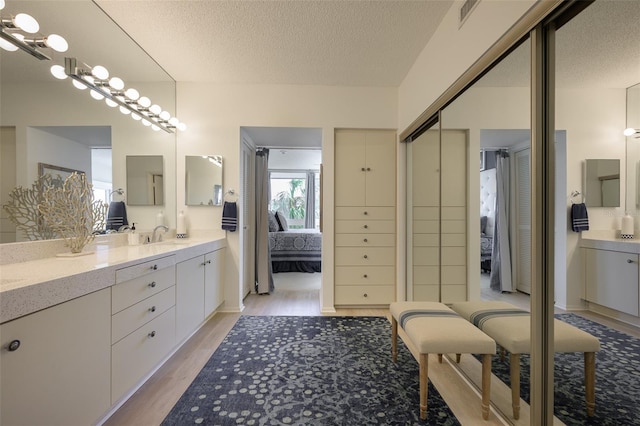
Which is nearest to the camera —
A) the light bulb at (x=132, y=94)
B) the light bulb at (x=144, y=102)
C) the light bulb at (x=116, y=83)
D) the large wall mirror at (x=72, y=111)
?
the large wall mirror at (x=72, y=111)

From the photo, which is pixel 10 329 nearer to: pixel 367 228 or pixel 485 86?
pixel 485 86

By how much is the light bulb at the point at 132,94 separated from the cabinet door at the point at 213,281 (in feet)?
4.87

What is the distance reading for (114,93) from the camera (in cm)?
207

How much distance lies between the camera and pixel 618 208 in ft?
2.87

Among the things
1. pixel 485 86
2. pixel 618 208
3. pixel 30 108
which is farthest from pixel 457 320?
pixel 30 108

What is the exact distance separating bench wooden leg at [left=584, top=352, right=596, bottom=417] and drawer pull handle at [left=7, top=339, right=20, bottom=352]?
2.03m

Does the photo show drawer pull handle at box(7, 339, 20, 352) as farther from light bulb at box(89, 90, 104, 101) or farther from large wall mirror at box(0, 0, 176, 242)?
light bulb at box(89, 90, 104, 101)

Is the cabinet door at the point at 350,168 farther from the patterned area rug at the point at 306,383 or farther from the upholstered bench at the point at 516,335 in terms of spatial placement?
the upholstered bench at the point at 516,335

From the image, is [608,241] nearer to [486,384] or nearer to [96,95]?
[486,384]

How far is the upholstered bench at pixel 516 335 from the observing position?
978 millimetres

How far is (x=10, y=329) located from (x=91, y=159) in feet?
4.18

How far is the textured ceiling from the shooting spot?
6.19ft

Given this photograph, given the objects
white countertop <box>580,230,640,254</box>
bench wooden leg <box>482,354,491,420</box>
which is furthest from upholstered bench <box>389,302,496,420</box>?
white countertop <box>580,230,640,254</box>

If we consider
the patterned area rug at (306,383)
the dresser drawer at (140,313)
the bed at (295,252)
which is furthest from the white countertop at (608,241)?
the bed at (295,252)
